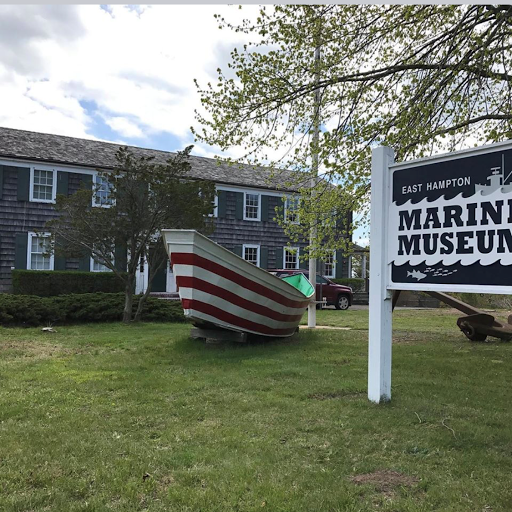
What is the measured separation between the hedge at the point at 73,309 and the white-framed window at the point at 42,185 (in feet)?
20.8

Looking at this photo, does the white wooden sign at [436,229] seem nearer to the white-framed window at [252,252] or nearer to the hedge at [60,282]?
the hedge at [60,282]

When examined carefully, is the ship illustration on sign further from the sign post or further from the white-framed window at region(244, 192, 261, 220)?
the white-framed window at region(244, 192, 261, 220)

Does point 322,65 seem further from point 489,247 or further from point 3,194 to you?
point 3,194

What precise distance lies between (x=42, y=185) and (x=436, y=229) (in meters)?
16.8

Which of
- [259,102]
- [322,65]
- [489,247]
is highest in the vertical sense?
[322,65]

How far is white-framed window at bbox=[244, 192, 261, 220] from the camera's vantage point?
22.9 meters

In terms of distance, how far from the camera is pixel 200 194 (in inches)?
546

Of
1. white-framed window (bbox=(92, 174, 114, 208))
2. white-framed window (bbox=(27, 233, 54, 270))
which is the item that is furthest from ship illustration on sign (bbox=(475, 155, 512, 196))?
white-framed window (bbox=(27, 233, 54, 270))

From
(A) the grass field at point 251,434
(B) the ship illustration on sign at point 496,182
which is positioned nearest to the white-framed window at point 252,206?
(A) the grass field at point 251,434

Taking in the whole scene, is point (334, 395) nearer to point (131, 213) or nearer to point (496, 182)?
point (496, 182)

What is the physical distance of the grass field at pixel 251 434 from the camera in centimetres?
287

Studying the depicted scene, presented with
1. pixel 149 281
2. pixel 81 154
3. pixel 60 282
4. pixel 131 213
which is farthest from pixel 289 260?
pixel 131 213

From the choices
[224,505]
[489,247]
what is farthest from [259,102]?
[224,505]

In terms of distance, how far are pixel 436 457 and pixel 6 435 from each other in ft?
10.8
